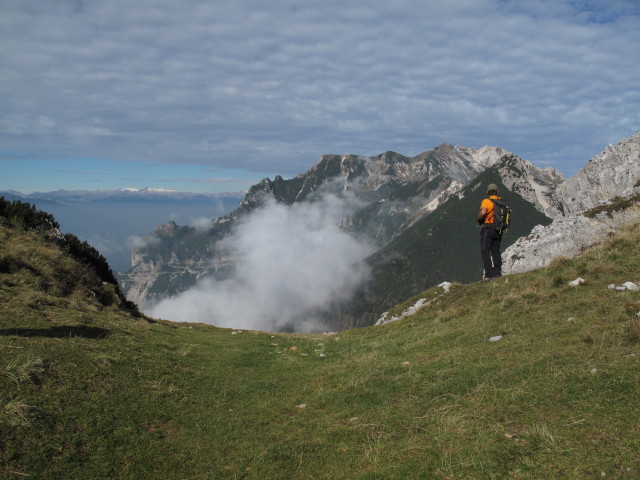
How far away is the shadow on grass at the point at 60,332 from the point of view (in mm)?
12453

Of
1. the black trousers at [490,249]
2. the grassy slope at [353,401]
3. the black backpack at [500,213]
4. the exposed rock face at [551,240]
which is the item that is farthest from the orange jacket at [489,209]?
the exposed rock face at [551,240]

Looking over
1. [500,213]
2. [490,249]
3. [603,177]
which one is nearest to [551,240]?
[490,249]

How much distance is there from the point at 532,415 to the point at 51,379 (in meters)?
10.6

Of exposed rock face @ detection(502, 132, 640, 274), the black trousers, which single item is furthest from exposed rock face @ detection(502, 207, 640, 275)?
the black trousers

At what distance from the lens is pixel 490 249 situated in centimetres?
2167

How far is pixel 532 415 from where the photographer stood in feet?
25.6

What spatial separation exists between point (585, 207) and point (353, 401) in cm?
7902

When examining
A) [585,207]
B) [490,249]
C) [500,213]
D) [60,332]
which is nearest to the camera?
[60,332]

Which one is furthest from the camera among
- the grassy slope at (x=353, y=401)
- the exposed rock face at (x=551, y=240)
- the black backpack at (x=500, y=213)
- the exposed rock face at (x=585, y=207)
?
the exposed rock face at (x=551, y=240)

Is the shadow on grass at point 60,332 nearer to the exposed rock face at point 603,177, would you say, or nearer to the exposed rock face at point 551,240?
the exposed rock face at point 551,240

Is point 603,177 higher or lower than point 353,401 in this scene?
higher

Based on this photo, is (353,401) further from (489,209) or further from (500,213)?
(500,213)

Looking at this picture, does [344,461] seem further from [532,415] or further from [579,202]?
[579,202]

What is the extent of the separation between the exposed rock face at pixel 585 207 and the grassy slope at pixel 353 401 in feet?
86.7
